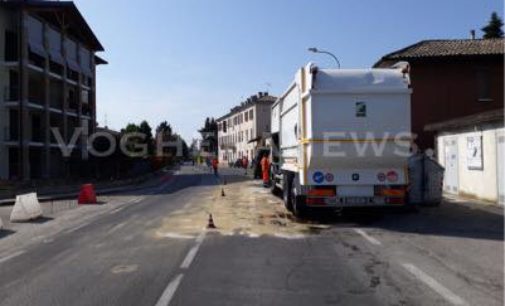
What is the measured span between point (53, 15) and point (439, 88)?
1272 inches

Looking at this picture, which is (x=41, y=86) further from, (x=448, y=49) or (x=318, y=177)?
(x=318, y=177)

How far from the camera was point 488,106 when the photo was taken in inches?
1422

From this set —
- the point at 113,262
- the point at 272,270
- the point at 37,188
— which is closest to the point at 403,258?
the point at 272,270

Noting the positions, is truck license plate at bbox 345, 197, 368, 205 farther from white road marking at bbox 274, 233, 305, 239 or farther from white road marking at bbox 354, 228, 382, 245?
white road marking at bbox 274, 233, 305, 239

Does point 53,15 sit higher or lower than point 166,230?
higher

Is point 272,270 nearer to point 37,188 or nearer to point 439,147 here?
point 439,147

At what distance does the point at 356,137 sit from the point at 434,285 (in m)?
7.05

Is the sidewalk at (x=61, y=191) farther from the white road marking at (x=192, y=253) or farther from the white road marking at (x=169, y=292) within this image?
the white road marking at (x=169, y=292)

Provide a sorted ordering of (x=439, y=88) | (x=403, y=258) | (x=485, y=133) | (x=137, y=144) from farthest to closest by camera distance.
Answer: (x=137, y=144) → (x=439, y=88) → (x=485, y=133) → (x=403, y=258)

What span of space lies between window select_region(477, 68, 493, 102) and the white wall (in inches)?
519

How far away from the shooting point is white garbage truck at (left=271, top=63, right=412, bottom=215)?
15.1m

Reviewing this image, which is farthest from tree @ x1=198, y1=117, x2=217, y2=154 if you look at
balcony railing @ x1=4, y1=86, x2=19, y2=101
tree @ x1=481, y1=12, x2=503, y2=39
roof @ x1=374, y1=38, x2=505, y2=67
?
roof @ x1=374, y1=38, x2=505, y2=67

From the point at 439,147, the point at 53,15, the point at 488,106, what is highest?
the point at 53,15

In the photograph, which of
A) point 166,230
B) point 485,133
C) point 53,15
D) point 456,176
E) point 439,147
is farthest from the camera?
point 53,15
